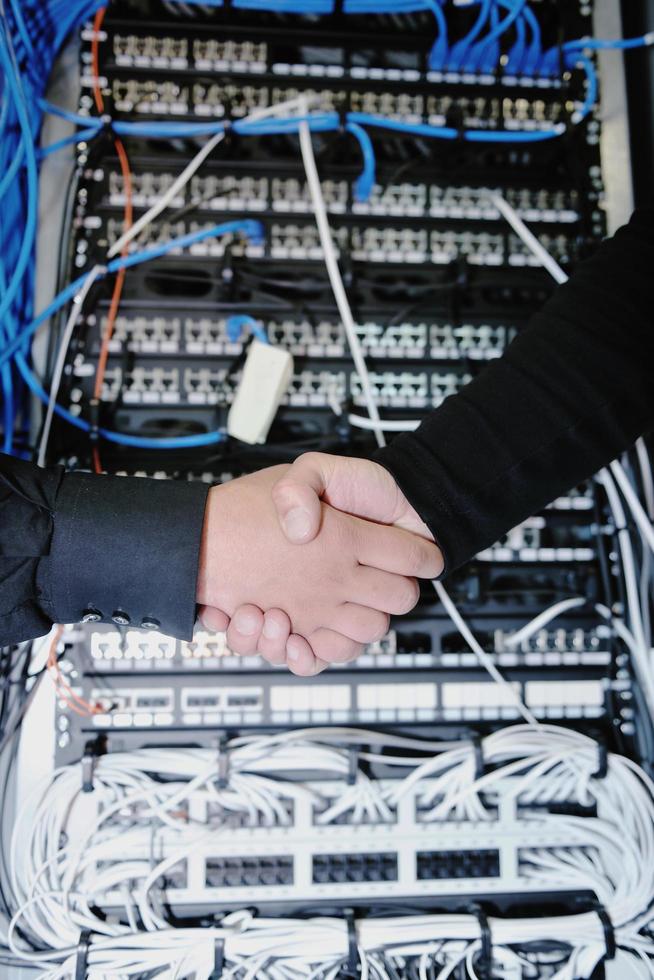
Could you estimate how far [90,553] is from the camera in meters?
0.98

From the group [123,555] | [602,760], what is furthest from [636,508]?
[123,555]

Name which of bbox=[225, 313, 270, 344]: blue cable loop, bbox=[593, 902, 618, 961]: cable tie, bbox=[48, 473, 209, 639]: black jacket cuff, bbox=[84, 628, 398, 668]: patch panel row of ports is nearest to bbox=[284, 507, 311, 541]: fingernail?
bbox=[48, 473, 209, 639]: black jacket cuff

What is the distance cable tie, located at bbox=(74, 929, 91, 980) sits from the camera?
1128mm

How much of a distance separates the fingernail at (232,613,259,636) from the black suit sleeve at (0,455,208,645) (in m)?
0.08

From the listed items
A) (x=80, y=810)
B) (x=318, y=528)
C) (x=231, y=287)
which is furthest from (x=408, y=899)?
(x=231, y=287)

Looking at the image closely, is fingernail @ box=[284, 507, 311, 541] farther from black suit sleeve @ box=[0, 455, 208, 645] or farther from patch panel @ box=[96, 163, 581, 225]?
patch panel @ box=[96, 163, 581, 225]

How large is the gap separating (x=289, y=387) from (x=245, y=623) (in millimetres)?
495

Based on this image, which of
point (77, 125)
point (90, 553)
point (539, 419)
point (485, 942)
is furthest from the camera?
point (77, 125)

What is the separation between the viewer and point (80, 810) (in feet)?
4.08

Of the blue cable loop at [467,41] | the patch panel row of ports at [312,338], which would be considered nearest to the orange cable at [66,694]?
the patch panel row of ports at [312,338]

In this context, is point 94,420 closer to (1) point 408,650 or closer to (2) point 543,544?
(1) point 408,650

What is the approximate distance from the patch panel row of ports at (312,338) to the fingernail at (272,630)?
1.77 ft

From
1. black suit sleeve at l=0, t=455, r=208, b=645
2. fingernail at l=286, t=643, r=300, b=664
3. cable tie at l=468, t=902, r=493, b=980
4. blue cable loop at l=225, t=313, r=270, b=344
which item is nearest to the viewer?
black suit sleeve at l=0, t=455, r=208, b=645

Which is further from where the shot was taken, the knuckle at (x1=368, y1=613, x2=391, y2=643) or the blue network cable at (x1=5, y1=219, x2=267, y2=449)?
the blue network cable at (x1=5, y1=219, x2=267, y2=449)
